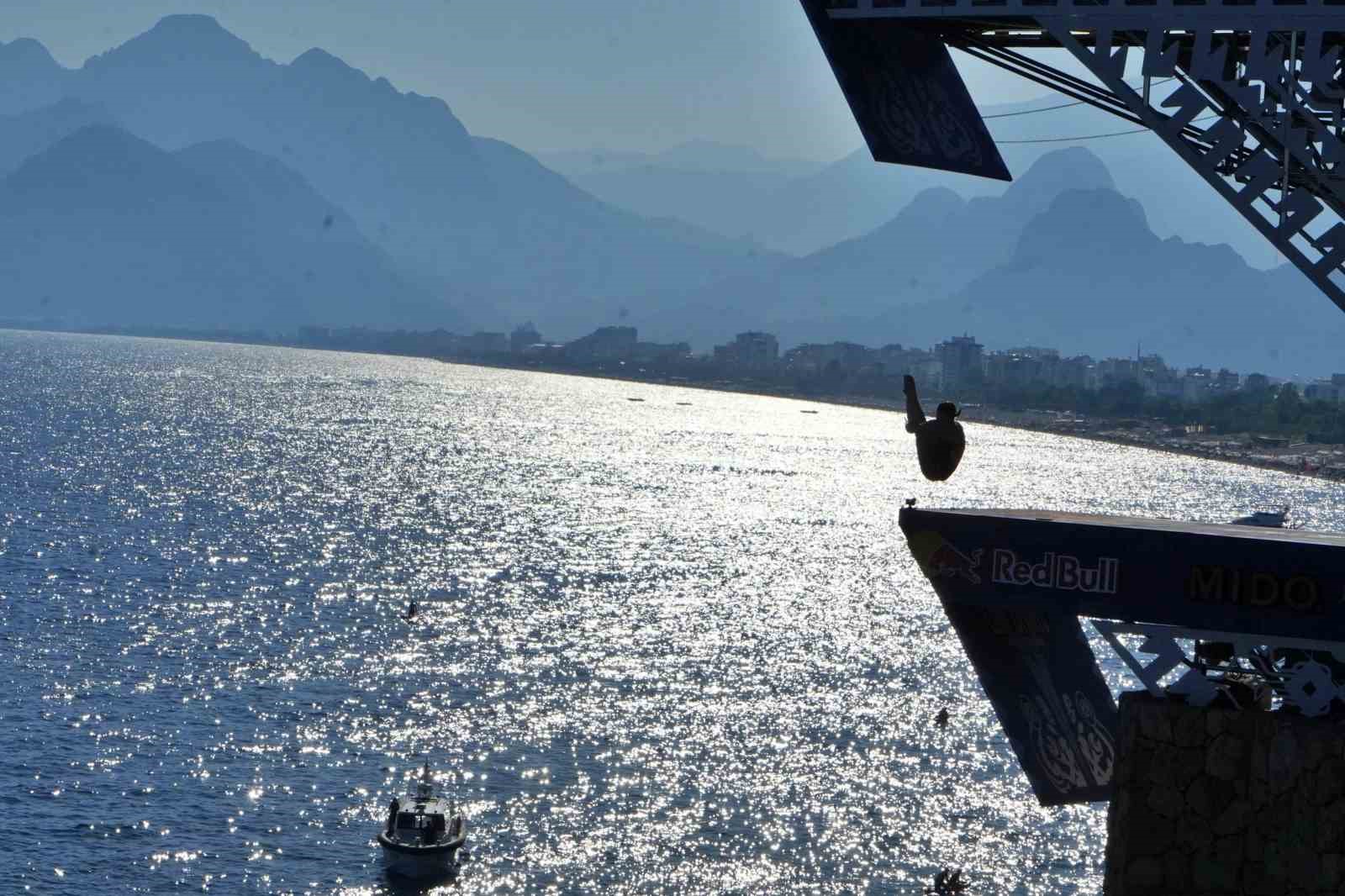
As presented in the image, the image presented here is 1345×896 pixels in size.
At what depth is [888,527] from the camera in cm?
16262

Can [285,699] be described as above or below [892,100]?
below

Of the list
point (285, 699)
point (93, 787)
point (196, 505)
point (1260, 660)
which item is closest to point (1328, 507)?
point (196, 505)

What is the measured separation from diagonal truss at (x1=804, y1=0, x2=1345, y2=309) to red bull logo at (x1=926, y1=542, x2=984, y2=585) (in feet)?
20.9

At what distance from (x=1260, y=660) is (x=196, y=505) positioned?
136 m

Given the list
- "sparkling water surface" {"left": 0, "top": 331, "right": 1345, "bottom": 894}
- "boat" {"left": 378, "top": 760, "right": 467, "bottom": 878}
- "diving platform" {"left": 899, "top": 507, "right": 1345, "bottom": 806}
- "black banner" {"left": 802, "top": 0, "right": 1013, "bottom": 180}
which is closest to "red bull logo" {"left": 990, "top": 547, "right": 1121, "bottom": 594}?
"diving platform" {"left": 899, "top": 507, "right": 1345, "bottom": 806}

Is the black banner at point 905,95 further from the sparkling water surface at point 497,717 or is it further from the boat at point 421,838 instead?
the boat at point 421,838

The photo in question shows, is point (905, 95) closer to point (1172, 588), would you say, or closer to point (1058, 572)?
point (1058, 572)

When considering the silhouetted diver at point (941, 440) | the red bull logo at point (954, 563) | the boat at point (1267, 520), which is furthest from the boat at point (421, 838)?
the silhouetted diver at point (941, 440)

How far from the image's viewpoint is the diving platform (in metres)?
21.1

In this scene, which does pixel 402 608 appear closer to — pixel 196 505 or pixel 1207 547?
pixel 196 505

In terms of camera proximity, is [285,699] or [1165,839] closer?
[1165,839]

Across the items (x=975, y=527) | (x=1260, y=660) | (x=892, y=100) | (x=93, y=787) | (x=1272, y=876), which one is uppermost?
(x=892, y=100)

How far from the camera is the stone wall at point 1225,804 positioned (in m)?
20.5

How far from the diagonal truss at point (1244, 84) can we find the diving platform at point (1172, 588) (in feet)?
12.7
